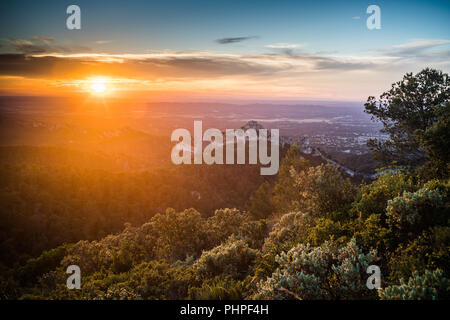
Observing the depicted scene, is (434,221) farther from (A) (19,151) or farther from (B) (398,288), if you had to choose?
(A) (19,151)

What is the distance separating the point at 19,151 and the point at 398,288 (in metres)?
109

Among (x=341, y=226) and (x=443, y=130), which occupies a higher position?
(x=443, y=130)

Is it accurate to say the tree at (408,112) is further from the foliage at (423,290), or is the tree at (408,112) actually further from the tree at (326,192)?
the foliage at (423,290)

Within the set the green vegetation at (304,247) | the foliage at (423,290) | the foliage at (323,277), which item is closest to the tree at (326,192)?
the green vegetation at (304,247)

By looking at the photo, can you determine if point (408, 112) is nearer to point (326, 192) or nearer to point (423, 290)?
point (326, 192)

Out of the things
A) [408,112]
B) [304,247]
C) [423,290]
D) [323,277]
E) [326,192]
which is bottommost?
[323,277]

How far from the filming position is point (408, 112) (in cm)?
1498

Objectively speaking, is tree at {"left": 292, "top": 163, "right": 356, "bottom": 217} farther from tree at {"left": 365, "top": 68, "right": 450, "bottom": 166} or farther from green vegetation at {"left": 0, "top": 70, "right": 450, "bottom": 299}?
tree at {"left": 365, "top": 68, "right": 450, "bottom": 166}

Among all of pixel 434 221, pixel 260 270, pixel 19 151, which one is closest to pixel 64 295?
pixel 260 270

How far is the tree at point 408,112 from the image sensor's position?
14.2 metres

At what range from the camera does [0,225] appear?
123 ft

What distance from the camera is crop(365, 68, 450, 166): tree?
1423 centimetres

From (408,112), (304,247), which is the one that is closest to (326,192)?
(304,247)

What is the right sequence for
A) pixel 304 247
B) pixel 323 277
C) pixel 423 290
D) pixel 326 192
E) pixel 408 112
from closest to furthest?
pixel 423 290 → pixel 323 277 → pixel 304 247 → pixel 326 192 → pixel 408 112
